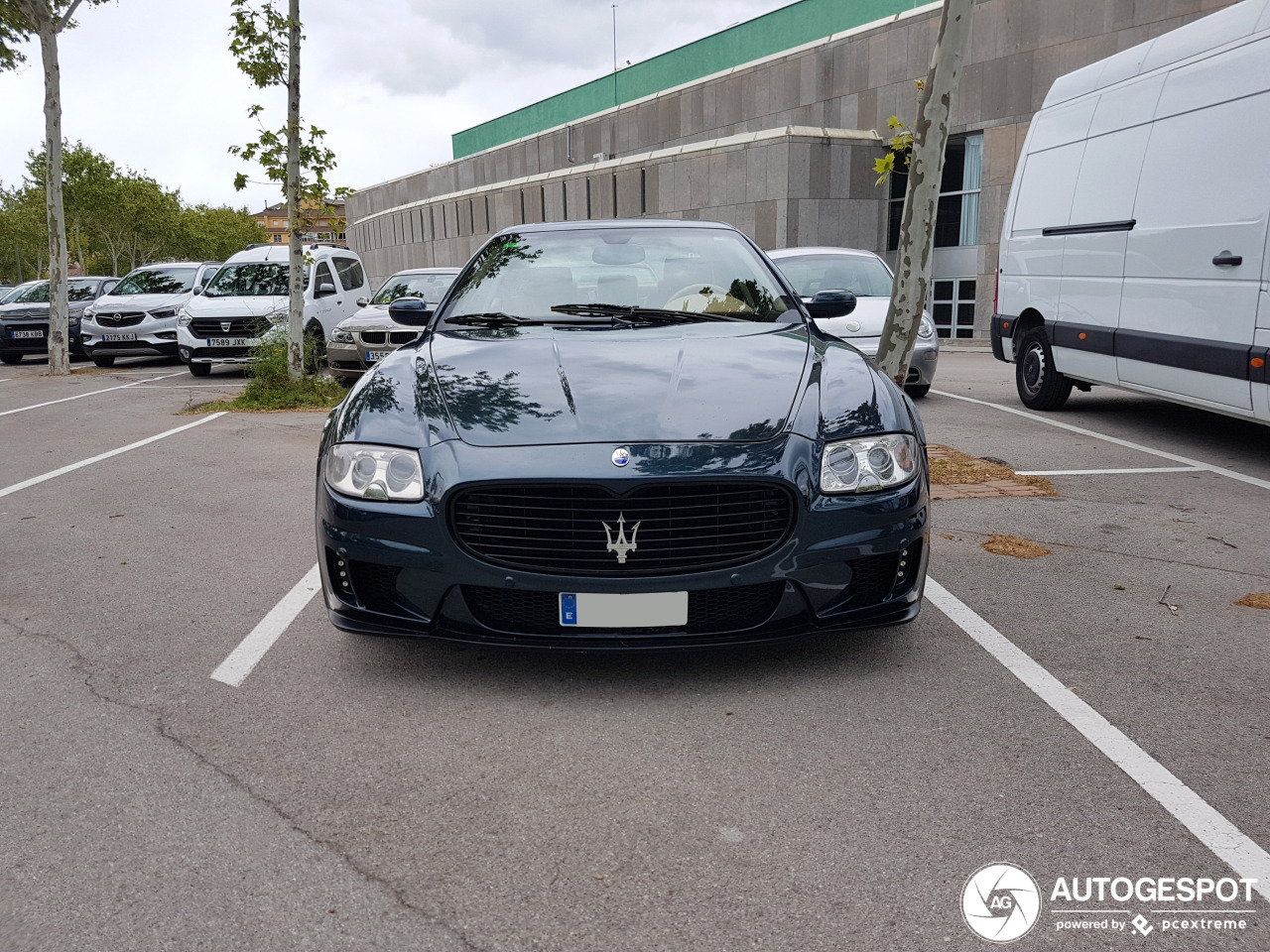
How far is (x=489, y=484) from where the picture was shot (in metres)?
3.33

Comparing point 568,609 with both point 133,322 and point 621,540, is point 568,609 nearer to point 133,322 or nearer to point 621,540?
point 621,540

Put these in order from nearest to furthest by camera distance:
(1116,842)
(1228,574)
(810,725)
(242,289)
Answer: (1116,842)
(810,725)
(1228,574)
(242,289)

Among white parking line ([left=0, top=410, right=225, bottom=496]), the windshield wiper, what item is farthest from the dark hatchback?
white parking line ([left=0, top=410, right=225, bottom=496])

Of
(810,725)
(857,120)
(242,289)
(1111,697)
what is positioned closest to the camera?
(810,725)

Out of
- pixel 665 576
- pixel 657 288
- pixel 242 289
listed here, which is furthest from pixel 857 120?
pixel 665 576

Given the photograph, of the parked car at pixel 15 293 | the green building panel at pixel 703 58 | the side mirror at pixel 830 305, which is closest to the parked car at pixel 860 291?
the side mirror at pixel 830 305

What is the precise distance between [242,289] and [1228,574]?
1552 cm

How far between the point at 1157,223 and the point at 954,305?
2000 centimetres

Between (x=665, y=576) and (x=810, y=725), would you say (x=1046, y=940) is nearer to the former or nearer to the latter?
(x=810, y=725)

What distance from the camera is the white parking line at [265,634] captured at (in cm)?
381

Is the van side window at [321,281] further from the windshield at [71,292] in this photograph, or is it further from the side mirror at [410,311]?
the side mirror at [410,311]

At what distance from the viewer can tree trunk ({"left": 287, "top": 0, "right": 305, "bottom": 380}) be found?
41.5ft

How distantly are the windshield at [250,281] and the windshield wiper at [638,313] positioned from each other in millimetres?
13445

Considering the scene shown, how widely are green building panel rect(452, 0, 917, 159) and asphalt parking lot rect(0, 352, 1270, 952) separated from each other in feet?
98.7
